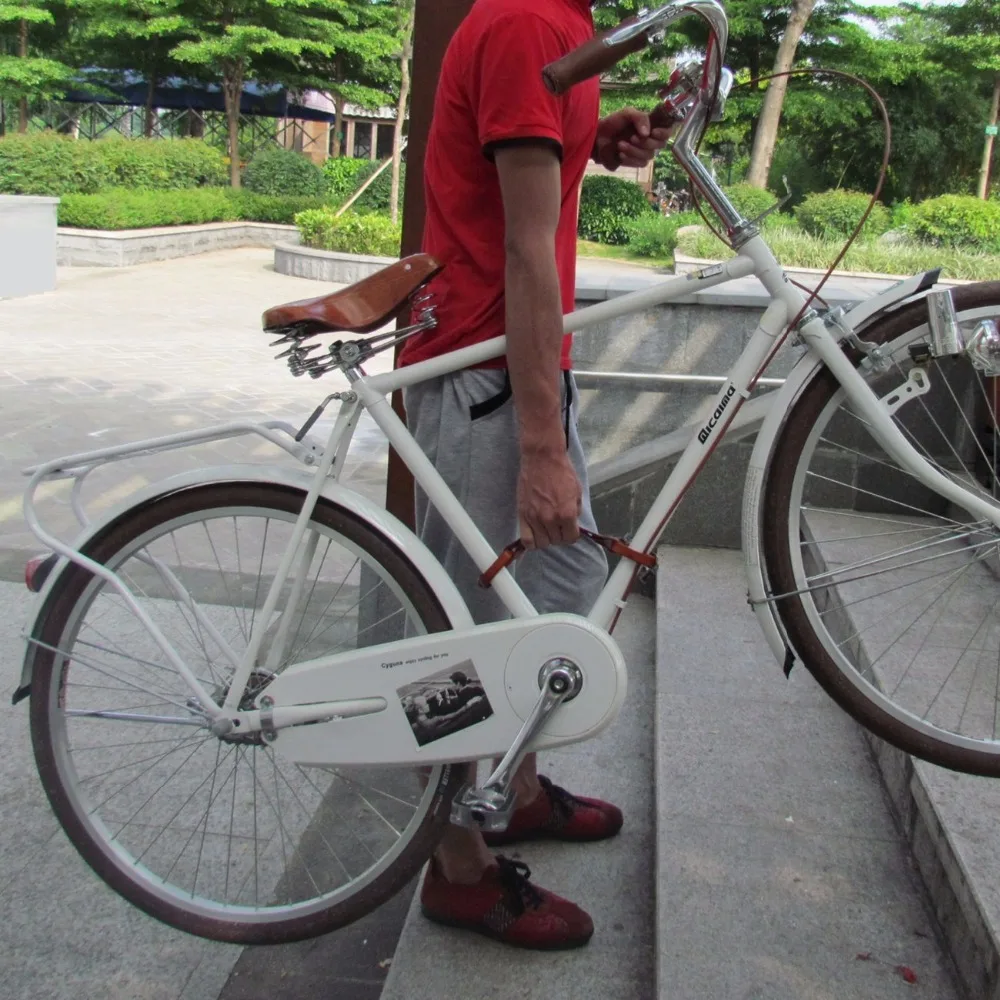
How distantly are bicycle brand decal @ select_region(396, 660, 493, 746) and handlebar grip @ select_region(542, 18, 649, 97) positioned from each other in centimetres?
100

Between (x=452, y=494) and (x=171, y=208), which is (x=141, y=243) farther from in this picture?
(x=452, y=494)

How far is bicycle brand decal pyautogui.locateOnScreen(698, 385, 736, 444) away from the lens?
216cm

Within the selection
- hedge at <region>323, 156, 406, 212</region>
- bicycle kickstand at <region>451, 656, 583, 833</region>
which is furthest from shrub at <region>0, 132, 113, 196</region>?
bicycle kickstand at <region>451, 656, 583, 833</region>

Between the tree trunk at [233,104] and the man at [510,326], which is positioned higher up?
the man at [510,326]

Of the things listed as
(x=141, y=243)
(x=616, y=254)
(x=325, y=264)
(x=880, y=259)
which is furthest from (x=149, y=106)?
(x=880, y=259)

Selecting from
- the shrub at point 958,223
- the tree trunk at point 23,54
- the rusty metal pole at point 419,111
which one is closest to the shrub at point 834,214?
the shrub at point 958,223

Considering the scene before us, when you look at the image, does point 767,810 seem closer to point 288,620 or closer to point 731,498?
point 288,620

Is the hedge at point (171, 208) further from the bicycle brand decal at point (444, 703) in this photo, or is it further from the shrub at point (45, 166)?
the bicycle brand decal at point (444, 703)

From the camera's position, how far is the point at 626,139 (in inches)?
95.0

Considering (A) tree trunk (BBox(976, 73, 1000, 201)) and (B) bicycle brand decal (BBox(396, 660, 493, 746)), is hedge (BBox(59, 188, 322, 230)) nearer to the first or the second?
(A) tree trunk (BBox(976, 73, 1000, 201))

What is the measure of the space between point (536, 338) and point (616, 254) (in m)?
19.4

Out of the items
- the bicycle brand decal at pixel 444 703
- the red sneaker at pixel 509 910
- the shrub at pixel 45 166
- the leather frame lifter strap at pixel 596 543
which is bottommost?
the shrub at pixel 45 166

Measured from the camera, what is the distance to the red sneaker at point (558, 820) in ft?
8.86

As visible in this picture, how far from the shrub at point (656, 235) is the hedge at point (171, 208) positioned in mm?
6115
